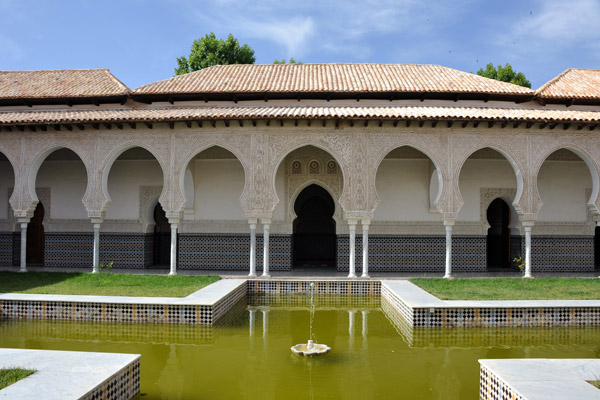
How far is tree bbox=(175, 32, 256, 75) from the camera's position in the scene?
836 inches

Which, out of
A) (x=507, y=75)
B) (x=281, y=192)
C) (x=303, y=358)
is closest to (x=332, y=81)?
(x=281, y=192)

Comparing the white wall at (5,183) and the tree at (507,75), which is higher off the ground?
the tree at (507,75)

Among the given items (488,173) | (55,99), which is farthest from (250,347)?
(55,99)

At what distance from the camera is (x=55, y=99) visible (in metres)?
10.5

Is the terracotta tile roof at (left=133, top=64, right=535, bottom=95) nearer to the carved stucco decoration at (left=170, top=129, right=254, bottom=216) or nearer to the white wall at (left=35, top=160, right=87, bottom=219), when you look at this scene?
the carved stucco decoration at (left=170, top=129, right=254, bottom=216)

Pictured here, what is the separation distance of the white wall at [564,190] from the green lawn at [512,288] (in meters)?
2.27

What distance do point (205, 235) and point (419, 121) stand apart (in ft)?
17.5

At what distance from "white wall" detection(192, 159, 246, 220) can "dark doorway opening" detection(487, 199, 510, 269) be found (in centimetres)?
625

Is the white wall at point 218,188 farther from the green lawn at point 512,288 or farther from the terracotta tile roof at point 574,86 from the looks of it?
the terracotta tile roof at point 574,86

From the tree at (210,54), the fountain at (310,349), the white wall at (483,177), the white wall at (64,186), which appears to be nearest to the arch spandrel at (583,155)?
the white wall at (483,177)

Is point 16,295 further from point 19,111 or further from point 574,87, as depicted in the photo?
point 574,87

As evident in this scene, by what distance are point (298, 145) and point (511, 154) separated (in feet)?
14.0

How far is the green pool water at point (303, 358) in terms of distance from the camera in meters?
3.59

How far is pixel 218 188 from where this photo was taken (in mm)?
10609
